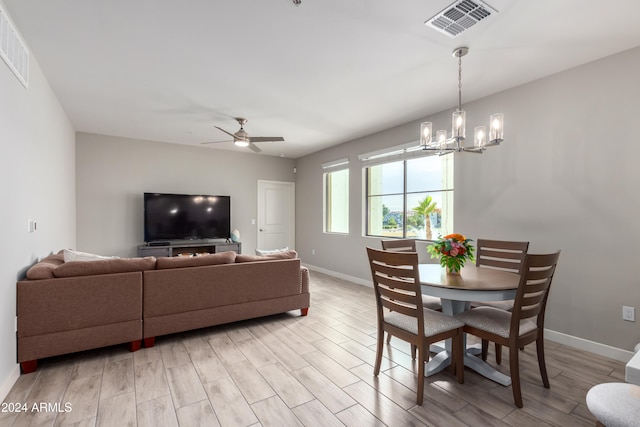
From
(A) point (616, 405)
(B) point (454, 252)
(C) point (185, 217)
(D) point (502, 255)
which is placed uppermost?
(C) point (185, 217)

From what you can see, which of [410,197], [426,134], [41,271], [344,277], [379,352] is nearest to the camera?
[379,352]

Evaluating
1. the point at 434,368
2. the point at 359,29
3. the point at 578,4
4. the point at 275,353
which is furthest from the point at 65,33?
the point at 434,368

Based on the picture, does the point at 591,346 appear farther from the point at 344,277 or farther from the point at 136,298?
the point at 136,298

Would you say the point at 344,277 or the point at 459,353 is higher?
the point at 459,353

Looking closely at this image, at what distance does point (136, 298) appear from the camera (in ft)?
8.98

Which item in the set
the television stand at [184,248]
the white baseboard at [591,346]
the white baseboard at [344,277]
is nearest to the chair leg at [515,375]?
the white baseboard at [591,346]

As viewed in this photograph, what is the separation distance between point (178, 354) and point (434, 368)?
2188 millimetres

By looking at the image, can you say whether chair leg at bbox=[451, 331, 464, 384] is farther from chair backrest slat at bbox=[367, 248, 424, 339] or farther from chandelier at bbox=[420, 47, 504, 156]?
chandelier at bbox=[420, 47, 504, 156]

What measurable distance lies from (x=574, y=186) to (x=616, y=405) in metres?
2.44

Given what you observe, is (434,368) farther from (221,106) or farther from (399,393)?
(221,106)

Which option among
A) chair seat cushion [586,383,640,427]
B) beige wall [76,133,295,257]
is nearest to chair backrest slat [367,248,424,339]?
chair seat cushion [586,383,640,427]

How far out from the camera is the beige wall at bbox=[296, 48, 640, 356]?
2.63 meters

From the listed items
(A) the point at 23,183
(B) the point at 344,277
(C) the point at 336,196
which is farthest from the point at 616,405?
(C) the point at 336,196

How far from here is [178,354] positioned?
2693 mm
